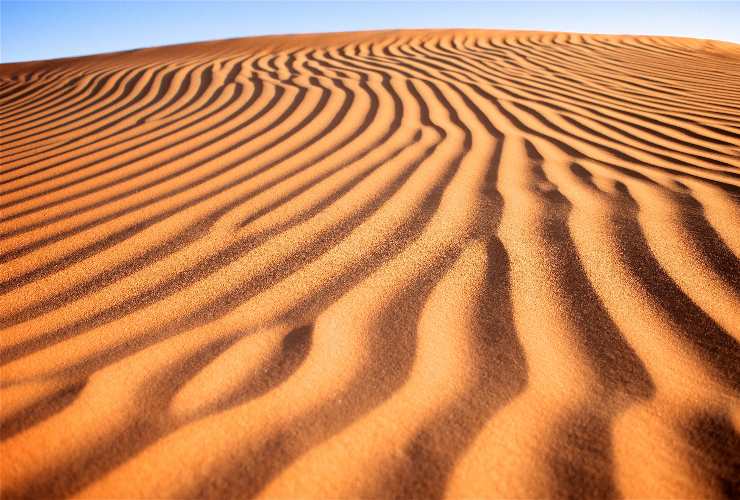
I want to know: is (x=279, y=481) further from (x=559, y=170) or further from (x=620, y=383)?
(x=559, y=170)

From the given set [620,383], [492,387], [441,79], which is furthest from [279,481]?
[441,79]

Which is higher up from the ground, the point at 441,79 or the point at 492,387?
the point at 441,79

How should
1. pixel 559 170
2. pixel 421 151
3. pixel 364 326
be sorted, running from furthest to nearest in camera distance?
pixel 421 151
pixel 559 170
pixel 364 326

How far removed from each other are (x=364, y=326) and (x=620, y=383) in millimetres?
594

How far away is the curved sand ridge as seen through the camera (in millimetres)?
814

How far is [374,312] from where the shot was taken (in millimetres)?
1189

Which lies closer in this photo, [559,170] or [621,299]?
[621,299]

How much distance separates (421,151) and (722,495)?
1.89 meters

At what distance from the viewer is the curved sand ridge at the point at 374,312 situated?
814 mm

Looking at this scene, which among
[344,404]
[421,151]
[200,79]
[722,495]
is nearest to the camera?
[722,495]

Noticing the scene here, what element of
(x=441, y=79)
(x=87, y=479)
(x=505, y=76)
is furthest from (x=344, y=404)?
(x=505, y=76)

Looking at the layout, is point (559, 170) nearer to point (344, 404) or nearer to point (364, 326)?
point (364, 326)

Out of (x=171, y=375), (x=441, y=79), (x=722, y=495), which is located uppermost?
(x=441, y=79)

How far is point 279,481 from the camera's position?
78 cm
